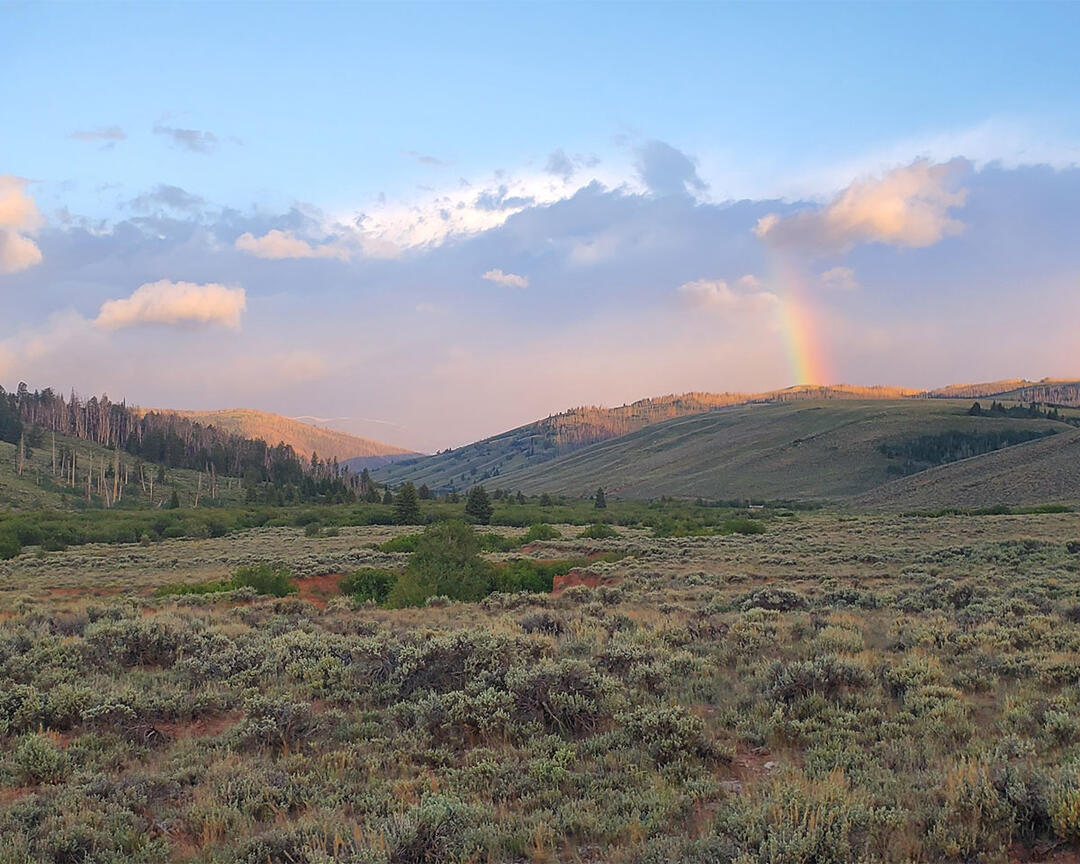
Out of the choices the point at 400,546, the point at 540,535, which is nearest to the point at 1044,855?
the point at 400,546

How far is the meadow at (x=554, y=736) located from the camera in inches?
205

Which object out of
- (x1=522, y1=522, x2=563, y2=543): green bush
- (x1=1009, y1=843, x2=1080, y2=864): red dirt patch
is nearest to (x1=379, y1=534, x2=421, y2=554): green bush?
(x1=522, y1=522, x2=563, y2=543): green bush

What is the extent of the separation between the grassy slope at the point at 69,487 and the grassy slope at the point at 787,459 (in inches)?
3197

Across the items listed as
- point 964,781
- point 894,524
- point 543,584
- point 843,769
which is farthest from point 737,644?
point 894,524

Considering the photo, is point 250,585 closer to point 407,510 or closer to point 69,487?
point 407,510

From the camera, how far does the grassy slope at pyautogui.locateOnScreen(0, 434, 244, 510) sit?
75.8m

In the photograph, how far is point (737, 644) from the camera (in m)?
11.8

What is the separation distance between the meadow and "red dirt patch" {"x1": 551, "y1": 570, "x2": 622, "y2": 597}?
11.6 meters

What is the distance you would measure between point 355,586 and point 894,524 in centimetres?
3883

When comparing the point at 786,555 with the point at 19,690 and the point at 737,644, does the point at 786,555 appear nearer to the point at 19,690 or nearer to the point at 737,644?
the point at 737,644

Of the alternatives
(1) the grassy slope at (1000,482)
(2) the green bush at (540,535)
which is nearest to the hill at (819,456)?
(1) the grassy slope at (1000,482)

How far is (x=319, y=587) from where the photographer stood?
28.8 meters

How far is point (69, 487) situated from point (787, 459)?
129 metres

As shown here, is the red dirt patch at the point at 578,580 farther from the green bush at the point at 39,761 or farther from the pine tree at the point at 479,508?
the pine tree at the point at 479,508
